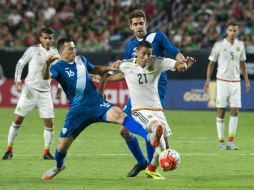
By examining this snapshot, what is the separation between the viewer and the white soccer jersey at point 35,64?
1370 cm

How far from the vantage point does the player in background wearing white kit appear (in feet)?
34.1

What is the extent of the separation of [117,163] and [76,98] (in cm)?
224

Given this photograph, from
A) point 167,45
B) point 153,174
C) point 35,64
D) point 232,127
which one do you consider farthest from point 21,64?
point 232,127

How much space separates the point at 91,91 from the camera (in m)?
10.5

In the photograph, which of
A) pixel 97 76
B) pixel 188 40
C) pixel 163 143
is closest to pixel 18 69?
pixel 97 76

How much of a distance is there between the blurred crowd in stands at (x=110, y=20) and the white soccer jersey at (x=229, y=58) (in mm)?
10255

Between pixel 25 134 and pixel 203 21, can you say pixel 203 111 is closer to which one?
pixel 203 21

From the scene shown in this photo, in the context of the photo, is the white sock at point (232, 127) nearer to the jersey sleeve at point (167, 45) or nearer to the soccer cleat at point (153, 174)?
the jersey sleeve at point (167, 45)

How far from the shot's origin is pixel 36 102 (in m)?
13.8

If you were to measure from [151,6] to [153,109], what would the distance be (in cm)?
1878

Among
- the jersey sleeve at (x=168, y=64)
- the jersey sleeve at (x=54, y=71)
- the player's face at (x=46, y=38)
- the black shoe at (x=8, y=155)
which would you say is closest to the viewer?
the jersey sleeve at (x=168, y=64)

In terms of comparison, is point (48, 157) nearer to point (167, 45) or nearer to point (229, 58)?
point (167, 45)

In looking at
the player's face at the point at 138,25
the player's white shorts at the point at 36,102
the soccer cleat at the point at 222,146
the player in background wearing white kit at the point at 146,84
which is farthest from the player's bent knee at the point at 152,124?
the soccer cleat at the point at 222,146

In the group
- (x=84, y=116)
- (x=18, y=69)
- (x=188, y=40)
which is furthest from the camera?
(x=188, y=40)
